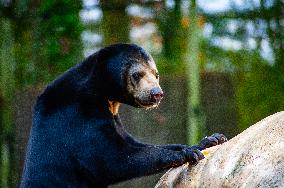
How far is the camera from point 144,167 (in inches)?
164

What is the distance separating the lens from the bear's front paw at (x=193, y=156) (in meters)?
3.92

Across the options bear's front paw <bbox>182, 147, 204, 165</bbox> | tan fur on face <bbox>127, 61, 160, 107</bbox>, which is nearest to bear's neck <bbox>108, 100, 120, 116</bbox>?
tan fur on face <bbox>127, 61, 160, 107</bbox>

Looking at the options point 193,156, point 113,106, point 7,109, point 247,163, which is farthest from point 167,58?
point 247,163

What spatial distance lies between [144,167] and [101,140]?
0.96 feet

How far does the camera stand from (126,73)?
4543 mm

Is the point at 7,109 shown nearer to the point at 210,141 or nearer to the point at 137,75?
the point at 137,75

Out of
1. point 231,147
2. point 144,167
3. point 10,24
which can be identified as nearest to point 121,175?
point 144,167

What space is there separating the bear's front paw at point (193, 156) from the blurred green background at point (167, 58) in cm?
247

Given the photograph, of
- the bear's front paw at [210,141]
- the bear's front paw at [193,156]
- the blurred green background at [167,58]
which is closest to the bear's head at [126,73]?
the bear's front paw at [210,141]

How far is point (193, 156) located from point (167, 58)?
2.65 m

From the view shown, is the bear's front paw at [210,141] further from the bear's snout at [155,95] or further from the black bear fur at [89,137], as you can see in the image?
the bear's snout at [155,95]

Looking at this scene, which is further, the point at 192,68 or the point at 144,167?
the point at 192,68

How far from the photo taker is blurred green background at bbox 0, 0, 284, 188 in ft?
21.0

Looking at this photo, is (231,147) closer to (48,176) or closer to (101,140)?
(101,140)
